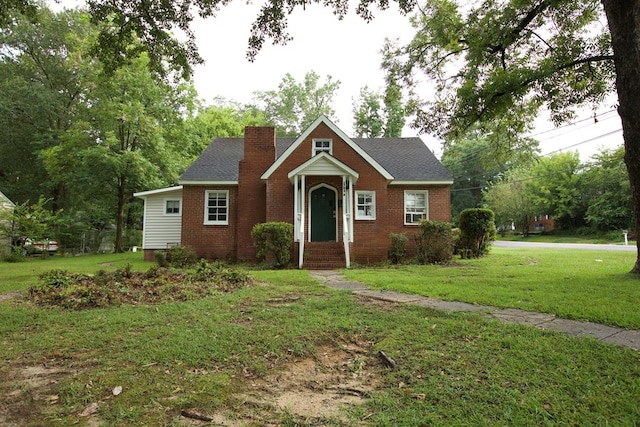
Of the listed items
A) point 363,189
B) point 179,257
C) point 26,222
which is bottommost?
point 179,257

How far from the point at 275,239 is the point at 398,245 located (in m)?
4.55

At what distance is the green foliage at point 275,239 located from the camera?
36.8 ft

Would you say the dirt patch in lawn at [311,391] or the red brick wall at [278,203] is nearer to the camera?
the dirt patch in lawn at [311,391]

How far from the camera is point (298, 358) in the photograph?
10.9 ft

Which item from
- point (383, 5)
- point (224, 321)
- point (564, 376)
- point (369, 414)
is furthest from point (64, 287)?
point (383, 5)

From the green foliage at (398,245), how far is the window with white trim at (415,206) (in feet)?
6.83

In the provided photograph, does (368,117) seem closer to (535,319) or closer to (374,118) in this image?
(374,118)

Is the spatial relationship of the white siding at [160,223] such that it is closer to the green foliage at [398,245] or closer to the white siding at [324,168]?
the white siding at [324,168]

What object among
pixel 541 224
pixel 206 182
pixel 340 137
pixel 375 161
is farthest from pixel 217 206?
pixel 541 224

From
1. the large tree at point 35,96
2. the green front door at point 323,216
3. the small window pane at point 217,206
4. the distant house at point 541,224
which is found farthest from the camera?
the distant house at point 541,224

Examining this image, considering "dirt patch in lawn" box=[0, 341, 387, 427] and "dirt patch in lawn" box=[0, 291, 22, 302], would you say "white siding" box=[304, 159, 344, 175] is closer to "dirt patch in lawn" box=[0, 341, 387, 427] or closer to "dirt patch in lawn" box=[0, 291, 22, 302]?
"dirt patch in lawn" box=[0, 291, 22, 302]

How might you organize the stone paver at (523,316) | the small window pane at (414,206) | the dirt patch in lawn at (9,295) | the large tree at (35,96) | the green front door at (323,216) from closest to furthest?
the stone paver at (523,316)
the dirt patch in lawn at (9,295)
the green front door at (323,216)
the small window pane at (414,206)
the large tree at (35,96)

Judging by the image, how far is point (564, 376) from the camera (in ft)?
9.01

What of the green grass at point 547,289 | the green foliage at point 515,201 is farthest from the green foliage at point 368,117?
the green grass at point 547,289
